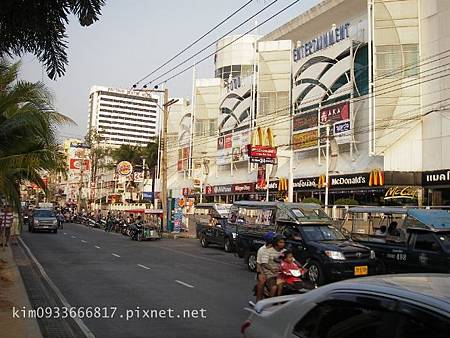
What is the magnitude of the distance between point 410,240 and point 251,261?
208 inches

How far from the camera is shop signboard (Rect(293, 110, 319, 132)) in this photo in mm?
41094

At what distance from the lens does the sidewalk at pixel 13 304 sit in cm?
736

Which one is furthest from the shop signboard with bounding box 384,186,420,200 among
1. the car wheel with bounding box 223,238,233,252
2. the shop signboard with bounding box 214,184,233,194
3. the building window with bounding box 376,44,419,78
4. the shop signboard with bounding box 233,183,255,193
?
the shop signboard with bounding box 214,184,233,194

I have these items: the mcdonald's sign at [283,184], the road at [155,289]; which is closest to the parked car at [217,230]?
the road at [155,289]

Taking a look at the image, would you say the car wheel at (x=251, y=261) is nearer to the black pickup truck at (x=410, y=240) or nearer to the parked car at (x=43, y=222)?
the black pickup truck at (x=410, y=240)

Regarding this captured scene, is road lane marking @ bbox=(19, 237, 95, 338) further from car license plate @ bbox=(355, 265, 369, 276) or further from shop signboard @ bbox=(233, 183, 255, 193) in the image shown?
shop signboard @ bbox=(233, 183, 255, 193)

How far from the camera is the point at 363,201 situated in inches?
1378

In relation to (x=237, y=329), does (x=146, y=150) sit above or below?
above

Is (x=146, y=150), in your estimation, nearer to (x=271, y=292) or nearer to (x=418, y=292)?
→ (x=271, y=292)

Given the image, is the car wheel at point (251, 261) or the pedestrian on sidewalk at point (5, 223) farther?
the pedestrian on sidewalk at point (5, 223)

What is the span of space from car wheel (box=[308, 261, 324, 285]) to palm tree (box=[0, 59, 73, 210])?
7.57 m

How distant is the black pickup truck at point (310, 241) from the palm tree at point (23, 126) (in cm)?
731

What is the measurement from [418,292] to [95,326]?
6763 millimetres

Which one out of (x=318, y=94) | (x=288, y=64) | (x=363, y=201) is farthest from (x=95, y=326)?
(x=288, y=64)
